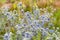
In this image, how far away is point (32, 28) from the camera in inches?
108

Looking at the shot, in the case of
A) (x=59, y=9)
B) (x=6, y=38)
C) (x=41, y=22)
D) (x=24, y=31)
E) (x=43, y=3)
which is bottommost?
(x=6, y=38)

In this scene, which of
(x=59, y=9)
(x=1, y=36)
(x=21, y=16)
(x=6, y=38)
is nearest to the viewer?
(x=6, y=38)

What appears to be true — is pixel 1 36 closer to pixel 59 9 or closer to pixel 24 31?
pixel 24 31

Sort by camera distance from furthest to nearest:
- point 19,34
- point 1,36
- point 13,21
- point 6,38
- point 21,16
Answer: point 21,16 → point 1,36 → point 13,21 → point 19,34 → point 6,38

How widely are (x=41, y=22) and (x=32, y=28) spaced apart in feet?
0.89

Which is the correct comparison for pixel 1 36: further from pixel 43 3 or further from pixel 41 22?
pixel 43 3

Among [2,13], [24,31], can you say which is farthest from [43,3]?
[24,31]

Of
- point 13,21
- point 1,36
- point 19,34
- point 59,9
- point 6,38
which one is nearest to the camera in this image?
point 6,38

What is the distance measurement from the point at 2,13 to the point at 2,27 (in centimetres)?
20

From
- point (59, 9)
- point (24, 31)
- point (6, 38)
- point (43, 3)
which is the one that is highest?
point (43, 3)

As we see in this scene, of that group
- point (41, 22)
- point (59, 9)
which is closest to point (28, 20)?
point (41, 22)

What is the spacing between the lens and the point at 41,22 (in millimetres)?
2969

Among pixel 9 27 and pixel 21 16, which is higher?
pixel 21 16

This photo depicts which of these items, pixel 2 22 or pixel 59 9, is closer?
pixel 2 22
